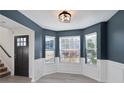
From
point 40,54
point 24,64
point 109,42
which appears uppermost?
point 109,42

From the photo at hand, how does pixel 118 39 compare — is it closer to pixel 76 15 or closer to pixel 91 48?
pixel 76 15

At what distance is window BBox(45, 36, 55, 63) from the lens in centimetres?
606

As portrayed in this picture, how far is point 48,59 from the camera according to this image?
614cm

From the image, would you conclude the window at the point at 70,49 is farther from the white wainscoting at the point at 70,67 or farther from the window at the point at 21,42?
the window at the point at 21,42

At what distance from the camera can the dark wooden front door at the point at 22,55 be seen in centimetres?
532

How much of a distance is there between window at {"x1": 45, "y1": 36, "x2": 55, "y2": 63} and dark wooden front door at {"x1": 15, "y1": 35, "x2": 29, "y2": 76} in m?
1.09

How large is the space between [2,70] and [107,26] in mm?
5045

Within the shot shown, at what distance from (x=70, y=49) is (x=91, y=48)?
52.1 inches

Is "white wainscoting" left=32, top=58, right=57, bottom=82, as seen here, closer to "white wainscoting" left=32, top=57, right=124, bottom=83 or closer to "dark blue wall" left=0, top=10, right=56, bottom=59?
"white wainscoting" left=32, top=57, right=124, bottom=83

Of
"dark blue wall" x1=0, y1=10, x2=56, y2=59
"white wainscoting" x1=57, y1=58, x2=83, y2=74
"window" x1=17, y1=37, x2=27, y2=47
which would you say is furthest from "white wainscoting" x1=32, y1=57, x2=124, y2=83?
"window" x1=17, y1=37, x2=27, y2=47
